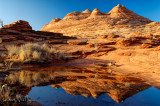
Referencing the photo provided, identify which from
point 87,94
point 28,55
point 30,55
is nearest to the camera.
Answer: point 87,94

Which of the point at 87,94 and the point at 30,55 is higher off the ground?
the point at 30,55

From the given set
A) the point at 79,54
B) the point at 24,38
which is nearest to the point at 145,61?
the point at 79,54

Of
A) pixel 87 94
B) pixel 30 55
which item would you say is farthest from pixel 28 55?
pixel 87 94

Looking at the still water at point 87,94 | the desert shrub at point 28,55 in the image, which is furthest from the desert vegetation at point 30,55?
the still water at point 87,94

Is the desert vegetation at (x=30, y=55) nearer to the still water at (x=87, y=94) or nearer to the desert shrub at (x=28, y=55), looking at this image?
the desert shrub at (x=28, y=55)

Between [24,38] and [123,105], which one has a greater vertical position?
[24,38]

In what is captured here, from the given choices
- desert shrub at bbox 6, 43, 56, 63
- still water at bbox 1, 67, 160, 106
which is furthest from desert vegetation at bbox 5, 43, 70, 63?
still water at bbox 1, 67, 160, 106

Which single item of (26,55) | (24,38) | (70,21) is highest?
(70,21)

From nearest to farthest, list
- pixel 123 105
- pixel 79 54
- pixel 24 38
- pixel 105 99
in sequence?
pixel 123 105 < pixel 105 99 < pixel 79 54 < pixel 24 38

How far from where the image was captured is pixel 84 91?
408 centimetres

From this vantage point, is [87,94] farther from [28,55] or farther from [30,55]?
[30,55]

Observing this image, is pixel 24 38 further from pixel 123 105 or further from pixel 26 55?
pixel 123 105

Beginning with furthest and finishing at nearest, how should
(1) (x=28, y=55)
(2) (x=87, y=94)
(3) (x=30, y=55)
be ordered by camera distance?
(3) (x=30, y=55) → (1) (x=28, y=55) → (2) (x=87, y=94)

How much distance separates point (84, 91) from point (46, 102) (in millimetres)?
1510
